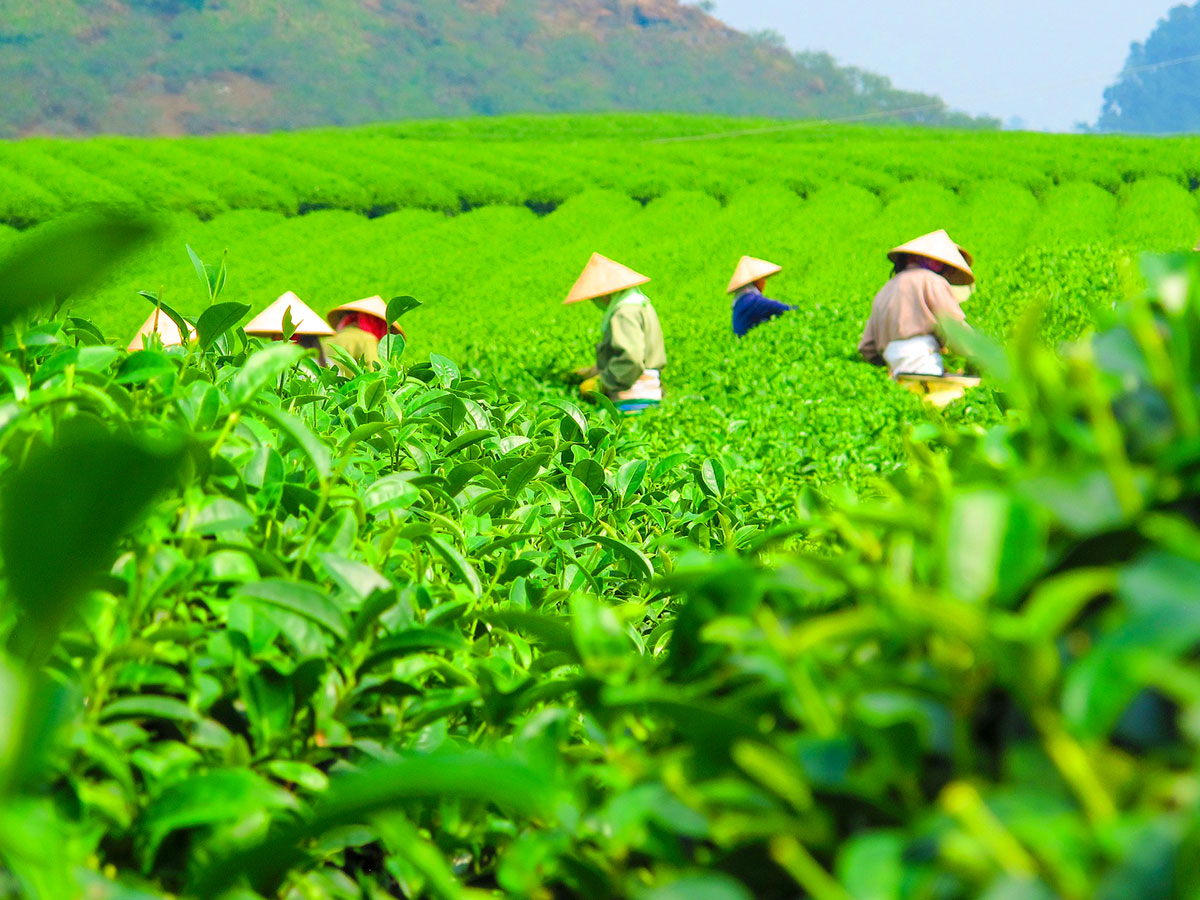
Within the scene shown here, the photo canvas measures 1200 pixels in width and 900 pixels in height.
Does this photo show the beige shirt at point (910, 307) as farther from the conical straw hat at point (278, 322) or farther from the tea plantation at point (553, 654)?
the tea plantation at point (553, 654)

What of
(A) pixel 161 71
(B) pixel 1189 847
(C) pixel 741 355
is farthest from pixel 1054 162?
(A) pixel 161 71

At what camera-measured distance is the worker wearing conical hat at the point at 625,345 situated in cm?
688

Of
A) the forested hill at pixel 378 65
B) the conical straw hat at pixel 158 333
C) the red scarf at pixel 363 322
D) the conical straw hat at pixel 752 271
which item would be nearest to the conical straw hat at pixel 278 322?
the red scarf at pixel 363 322

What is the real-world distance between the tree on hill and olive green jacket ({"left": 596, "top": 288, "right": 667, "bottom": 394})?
12872 centimetres

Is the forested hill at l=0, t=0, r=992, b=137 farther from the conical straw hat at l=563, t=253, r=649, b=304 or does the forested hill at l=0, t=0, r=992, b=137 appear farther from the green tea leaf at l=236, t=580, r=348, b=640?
the green tea leaf at l=236, t=580, r=348, b=640

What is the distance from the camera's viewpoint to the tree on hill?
394 feet

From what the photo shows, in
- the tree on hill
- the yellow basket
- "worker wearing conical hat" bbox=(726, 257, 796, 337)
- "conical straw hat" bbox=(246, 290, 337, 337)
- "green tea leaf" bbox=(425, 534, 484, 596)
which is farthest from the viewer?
the tree on hill

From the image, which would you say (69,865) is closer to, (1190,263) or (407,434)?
(1190,263)

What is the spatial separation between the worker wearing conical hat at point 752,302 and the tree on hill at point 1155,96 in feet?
416

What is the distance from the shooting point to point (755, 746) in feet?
1.90

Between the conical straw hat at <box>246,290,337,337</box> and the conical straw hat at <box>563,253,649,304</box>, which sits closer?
the conical straw hat at <box>246,290,337,337</box>

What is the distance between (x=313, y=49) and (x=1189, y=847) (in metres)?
105

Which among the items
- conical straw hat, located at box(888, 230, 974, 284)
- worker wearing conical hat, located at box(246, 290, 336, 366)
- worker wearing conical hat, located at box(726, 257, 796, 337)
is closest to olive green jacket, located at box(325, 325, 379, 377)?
worker wearing conical hat, located at box(246, 290, 336, 366)

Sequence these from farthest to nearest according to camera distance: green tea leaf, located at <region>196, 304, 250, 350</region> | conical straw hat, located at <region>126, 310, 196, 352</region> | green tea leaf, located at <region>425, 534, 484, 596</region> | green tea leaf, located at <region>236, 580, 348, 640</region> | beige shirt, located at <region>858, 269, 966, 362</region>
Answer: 1. beige shirt, located at <region>858, 269, 966, 362</region>
2. conical straw hat, located at <region>126, 310, 196, 352</region>
3. green tea leaf, located at <region>196, 304, 250, 350</region>
4. green tea leaf, located at <region>425, 534, 484, 596</region>
5. green tea leaf, located at <region>236, 580, 348, 640</region>
